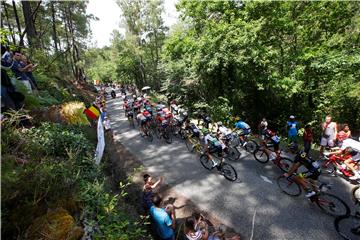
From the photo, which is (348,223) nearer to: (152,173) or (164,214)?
(164,214)

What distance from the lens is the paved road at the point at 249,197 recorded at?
556cm

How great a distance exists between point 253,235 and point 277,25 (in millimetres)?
13536

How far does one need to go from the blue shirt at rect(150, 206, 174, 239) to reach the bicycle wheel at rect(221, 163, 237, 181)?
3.57m

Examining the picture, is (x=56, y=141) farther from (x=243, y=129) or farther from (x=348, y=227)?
(x=348, y=227)

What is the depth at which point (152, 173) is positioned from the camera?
29.8ft

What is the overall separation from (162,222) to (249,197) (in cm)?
328

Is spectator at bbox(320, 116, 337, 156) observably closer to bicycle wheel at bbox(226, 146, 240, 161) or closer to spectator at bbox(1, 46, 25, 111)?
bicycle wheel at bbox(226, 146, 240, 161)

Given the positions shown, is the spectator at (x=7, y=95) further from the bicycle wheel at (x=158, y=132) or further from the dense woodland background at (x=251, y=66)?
the bicycle wheel at (x=158, y=132)

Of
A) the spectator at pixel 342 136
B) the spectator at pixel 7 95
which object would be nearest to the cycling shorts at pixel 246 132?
the spectator at pixel 342 136

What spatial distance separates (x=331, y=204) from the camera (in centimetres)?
576

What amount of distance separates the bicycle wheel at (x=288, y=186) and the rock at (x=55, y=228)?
19.9 feet

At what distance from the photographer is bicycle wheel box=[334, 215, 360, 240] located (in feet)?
16.6

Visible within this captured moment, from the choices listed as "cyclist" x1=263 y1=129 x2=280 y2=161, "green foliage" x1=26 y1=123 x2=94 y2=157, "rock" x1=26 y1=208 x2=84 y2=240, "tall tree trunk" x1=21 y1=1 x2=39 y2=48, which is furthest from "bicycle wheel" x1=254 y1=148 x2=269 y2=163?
"tall tree trunk" x1=21 y1=1 x2=39 y2=48

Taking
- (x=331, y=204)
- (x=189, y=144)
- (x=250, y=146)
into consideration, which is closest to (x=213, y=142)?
(x=250, y=146)
